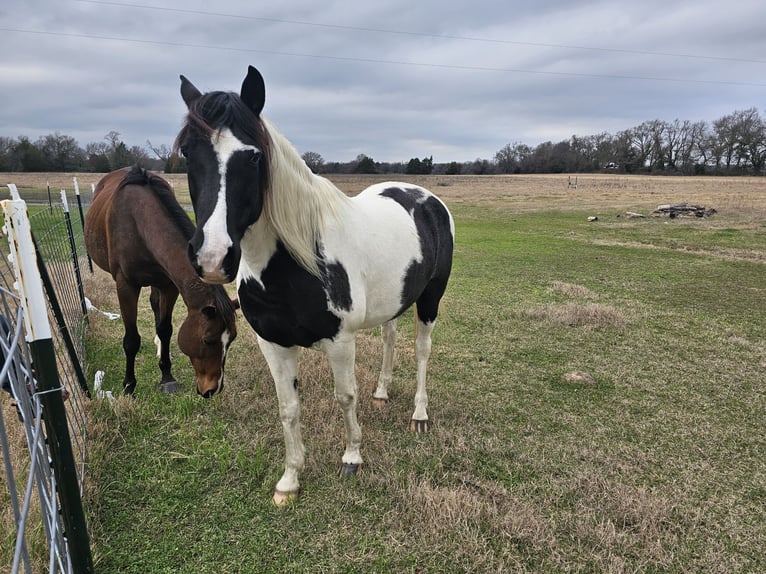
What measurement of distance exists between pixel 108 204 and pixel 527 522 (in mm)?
4020

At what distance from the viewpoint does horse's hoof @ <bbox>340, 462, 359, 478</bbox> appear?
2707 mm

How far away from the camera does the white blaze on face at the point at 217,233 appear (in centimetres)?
152

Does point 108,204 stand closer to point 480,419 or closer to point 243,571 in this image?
point 243,571

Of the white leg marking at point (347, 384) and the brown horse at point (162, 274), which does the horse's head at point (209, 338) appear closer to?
the brown horse at point (162, 274)

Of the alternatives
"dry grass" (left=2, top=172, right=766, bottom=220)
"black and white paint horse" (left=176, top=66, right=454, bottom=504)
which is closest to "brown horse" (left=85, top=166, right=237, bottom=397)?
"black and white paint horse" (left=176, top=66, right=454, bottom=504)

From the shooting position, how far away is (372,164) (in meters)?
33.5

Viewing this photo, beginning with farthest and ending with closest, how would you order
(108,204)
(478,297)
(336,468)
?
(478,297), (108,204), (336,468)

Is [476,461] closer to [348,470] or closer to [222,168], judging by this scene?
[348,470]

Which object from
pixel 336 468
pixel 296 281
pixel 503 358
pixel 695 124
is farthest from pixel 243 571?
pixel 695 124

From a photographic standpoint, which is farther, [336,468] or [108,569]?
[336,468]

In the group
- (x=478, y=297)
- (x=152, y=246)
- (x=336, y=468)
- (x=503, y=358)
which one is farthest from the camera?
(x=478, y=297)

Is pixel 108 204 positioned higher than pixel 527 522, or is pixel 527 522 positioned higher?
pixel 108 204

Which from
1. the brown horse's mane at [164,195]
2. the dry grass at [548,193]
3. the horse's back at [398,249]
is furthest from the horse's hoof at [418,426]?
the dry grass at [548,193]

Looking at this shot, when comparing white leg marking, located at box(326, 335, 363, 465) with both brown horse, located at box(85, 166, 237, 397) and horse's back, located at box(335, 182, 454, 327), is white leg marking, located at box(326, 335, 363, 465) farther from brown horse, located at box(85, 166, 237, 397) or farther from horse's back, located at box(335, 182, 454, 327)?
brown horse, located at box(85, 166, 237, 397)
